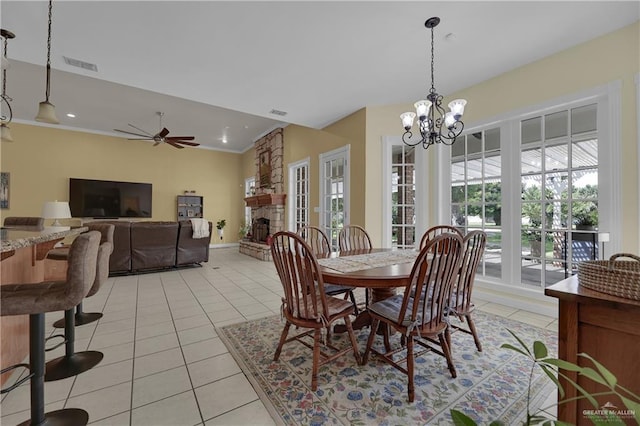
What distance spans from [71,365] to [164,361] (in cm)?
64

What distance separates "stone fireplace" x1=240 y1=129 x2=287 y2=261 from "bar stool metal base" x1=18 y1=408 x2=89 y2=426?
4676 mm

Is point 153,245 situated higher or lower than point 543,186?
lower

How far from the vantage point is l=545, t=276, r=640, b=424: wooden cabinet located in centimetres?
102

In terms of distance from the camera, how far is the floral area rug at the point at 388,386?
1567mm

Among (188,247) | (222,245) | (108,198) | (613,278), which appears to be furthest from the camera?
(222,245)

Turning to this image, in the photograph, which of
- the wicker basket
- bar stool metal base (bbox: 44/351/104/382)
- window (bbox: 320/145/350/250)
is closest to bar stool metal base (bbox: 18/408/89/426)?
bar stool metal base (bbox: 44/351/104/382)

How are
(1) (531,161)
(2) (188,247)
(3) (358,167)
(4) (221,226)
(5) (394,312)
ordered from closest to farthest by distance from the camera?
(5) (394,312) → (1) (531,161) → (3) (358,167) → (2) (188,247) → (4) (221,226)

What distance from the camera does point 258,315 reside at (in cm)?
306

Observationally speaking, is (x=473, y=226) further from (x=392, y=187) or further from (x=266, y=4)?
(x=266, y=4)

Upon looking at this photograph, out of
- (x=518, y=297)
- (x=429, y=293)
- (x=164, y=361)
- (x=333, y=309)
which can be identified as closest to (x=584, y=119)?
(x=518, y=297)

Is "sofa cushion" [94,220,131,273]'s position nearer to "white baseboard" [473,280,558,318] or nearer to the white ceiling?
the white ceiling

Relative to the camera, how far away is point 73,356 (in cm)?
212

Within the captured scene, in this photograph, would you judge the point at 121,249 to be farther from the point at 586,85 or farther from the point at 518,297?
the point at 586,85

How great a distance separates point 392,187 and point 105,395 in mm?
3969
